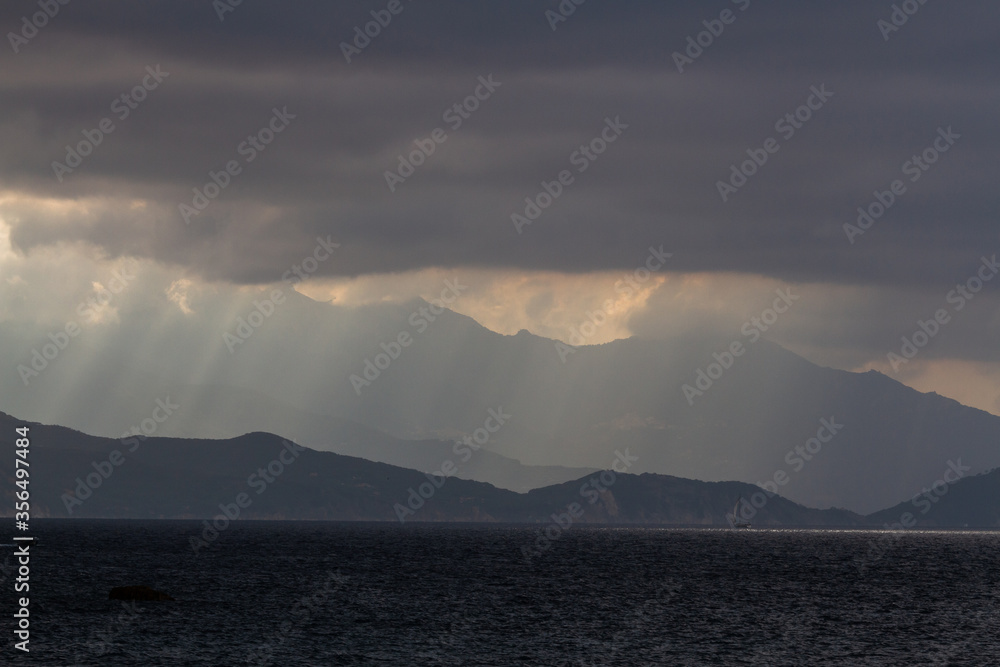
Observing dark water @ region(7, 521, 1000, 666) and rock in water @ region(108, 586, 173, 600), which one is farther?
rock in water @ region(108, 586, 173, 600)

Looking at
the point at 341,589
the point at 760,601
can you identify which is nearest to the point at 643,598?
the point at 760,601

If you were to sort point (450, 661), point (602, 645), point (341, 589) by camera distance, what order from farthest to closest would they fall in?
point (341, 589), point (602, 645), point (450, 661)

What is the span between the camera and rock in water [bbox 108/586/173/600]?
141 m

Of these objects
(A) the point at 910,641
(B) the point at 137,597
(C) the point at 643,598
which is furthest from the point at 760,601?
(B) the point at 137,597

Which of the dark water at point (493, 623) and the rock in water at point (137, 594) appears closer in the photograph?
the dark water at point (493, 623)

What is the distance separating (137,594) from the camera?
141 meters

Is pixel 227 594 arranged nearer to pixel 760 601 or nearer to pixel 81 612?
pixel 81 612

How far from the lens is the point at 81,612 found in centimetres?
12938

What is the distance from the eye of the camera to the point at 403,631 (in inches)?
4700

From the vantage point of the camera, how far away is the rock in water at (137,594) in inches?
5541

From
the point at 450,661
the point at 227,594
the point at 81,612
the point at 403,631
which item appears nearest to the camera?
the point at 450,661

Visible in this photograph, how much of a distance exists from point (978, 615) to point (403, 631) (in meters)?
71.8

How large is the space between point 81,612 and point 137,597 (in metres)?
11.4

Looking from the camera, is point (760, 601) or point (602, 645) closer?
point (602, 645)
